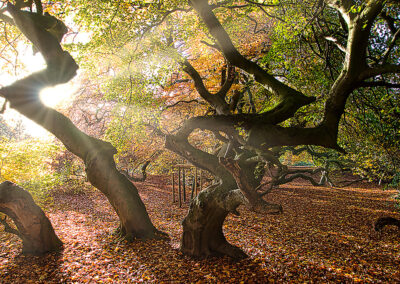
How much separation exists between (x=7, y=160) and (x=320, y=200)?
15452mm

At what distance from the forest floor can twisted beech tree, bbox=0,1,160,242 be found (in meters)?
0.91

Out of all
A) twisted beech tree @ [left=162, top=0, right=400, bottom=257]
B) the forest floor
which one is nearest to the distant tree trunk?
the forest floor

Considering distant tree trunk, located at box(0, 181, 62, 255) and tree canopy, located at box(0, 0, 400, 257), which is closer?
tree canopy, located at box(0, 0, 400, 257)

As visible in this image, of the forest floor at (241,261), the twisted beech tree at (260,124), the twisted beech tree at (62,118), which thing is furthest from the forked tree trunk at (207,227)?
the twisted beech tree at (62,118)

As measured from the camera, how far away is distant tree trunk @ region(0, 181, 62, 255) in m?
5.72

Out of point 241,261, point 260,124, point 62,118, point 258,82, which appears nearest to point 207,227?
point 241,261

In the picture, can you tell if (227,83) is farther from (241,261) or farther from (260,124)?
(241,261)

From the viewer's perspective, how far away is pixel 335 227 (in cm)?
858

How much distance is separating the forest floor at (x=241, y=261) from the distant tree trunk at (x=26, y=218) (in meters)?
0.32

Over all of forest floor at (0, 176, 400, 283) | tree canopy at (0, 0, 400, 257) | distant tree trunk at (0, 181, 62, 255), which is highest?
tree canopy at (0, 0, 400, 257)

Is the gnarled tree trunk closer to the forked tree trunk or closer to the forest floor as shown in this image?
the forked tree trunk

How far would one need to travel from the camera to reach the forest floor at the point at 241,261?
4789 mm

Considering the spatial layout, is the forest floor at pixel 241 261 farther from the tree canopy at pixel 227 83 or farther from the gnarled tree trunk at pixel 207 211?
the tree canopy at pixel 227 83

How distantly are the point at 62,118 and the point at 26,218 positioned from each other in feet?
8.88
